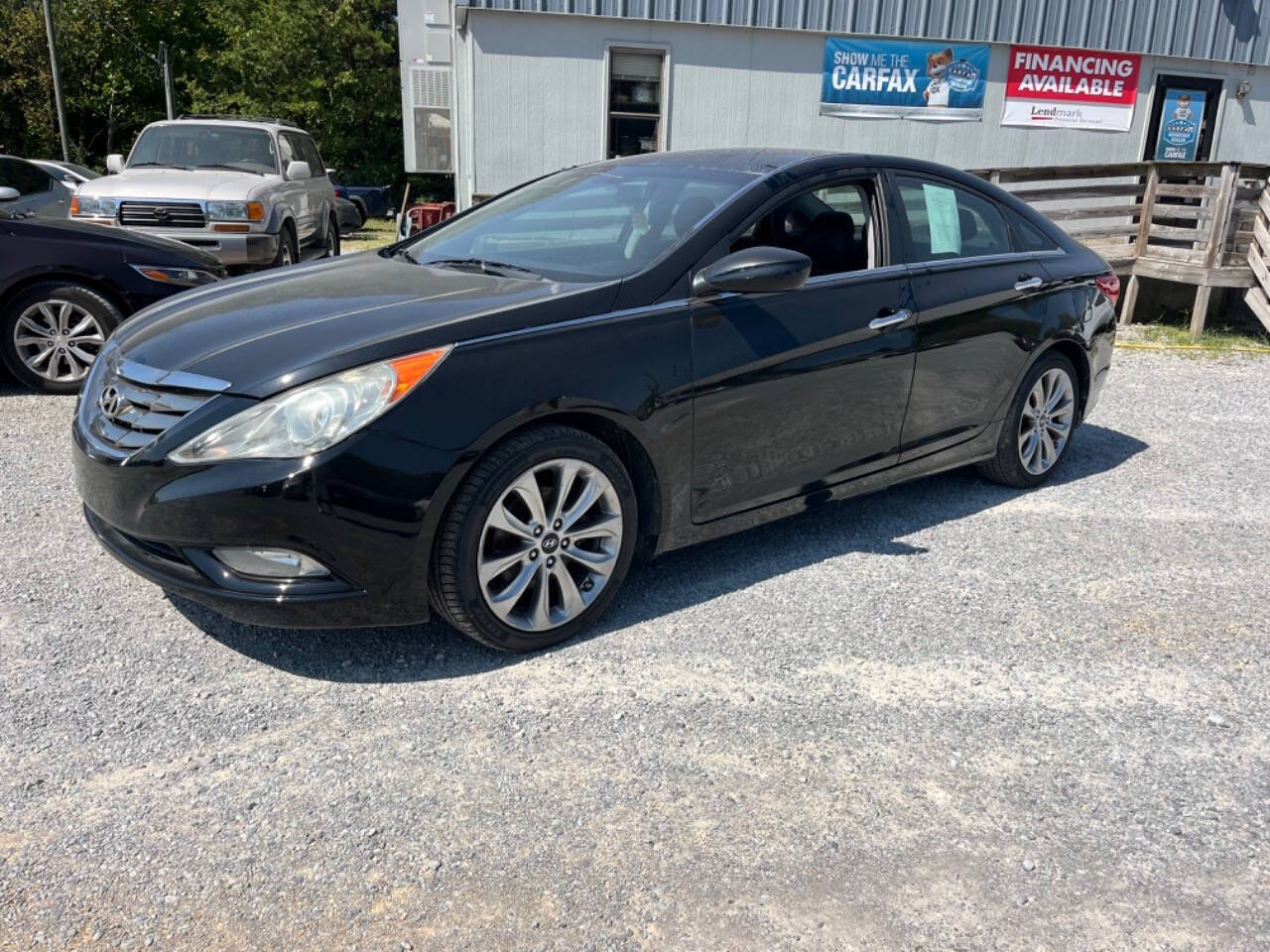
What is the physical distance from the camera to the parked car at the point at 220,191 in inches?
388

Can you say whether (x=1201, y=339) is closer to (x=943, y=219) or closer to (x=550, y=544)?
→ (x=943, y=219)

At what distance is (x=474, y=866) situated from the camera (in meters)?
2.56

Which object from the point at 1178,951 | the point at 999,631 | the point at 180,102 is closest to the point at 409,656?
the point at 999,631

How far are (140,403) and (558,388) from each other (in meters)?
1.28

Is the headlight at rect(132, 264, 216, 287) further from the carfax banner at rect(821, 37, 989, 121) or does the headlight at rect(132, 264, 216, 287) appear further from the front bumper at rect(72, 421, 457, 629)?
the carfax banner at rect(821, 37, 989, 121)

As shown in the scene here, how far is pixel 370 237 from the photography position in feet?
66.6

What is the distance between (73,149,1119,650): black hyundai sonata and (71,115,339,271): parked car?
5801 millimetres

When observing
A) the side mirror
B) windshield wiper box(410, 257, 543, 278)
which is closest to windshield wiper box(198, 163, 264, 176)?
windshield wiper box(410, 257, 543, 278)

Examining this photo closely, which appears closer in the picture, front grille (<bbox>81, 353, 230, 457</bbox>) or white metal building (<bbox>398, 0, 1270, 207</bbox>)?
front grille (<bbox>81, 353, 230, 457</bbox>)

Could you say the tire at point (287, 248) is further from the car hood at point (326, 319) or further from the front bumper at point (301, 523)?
the front bumper at point (301, 523)

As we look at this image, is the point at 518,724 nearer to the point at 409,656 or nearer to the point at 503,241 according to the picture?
the point at 409,656

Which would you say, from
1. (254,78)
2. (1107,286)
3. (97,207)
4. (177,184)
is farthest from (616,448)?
(254,78)

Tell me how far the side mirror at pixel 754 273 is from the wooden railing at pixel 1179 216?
22.3ft

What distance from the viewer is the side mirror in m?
3.72
